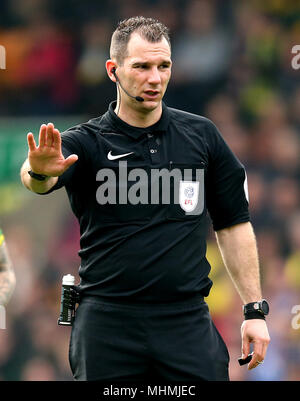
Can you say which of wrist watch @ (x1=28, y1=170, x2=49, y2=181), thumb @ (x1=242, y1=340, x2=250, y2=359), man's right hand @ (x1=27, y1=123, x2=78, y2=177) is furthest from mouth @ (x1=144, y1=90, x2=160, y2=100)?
thumb @ (x1=242, y1=340, x2=250, y2=359)

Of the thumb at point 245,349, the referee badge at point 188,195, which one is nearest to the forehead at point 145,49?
the referee badge at point 188,195

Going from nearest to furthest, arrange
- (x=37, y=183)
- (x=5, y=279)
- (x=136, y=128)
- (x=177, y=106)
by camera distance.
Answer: (x=37, y=183) → (x=136, y=128) → (x=5, y=279) → (x=177, y=106)

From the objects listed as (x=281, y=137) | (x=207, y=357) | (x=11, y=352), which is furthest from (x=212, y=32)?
(x=207, y=357)

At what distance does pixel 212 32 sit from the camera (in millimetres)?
10875

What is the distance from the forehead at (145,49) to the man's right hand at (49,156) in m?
0.75

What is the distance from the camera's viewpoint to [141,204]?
15.4 ft

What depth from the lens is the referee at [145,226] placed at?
461cm

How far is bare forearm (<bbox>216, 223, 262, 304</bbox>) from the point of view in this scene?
16.4ft

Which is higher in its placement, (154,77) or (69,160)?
(154,77)


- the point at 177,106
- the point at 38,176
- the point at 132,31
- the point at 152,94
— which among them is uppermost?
the point at 177,106

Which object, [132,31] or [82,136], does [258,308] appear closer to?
[82,136]

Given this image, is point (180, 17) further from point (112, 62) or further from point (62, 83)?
point (112, 62)

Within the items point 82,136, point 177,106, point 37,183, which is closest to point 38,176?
point 37,183

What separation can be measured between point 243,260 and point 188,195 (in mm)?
509
